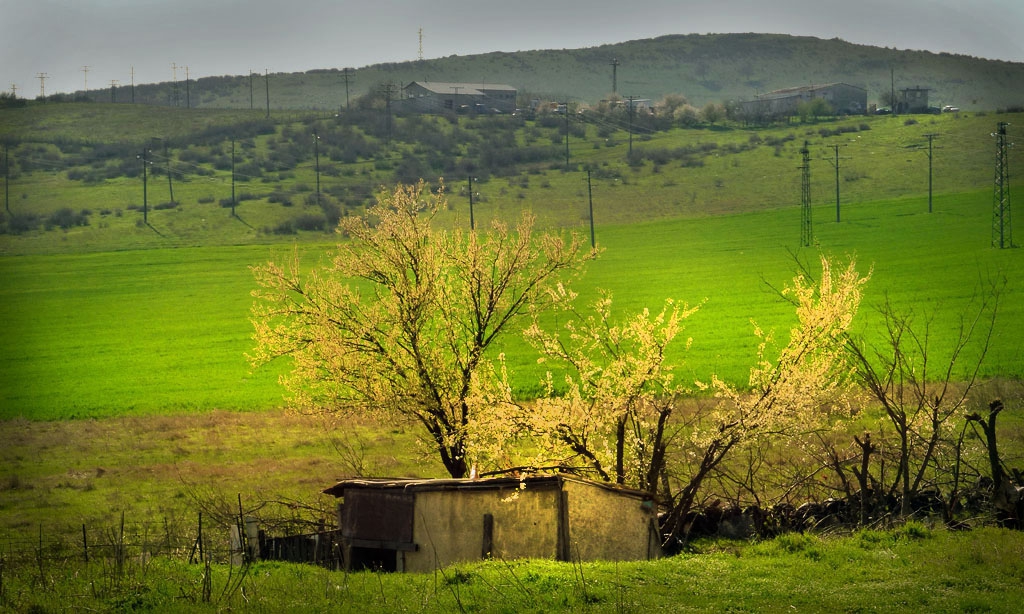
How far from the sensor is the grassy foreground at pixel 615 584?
15484 millimetres

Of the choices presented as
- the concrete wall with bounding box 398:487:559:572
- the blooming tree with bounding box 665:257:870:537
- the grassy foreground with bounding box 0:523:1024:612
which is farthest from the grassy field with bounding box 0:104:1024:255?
the grassy foreground with bounding box 0:523:1024:612

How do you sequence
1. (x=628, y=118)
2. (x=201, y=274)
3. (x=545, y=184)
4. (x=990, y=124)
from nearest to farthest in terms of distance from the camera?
(x=201, y=274), (x=545, y=184), (x=990, y=124), (x=628, y=118)

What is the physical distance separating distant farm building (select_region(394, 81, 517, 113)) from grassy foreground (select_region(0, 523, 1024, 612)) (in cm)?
16266

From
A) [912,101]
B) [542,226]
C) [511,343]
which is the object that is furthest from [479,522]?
[912,101]

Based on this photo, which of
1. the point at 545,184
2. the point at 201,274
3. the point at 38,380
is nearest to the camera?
the point at 38,380

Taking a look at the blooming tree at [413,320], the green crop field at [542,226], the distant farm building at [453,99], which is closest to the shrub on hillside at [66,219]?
the green crop field at [542,226]

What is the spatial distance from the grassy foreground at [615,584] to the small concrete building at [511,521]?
1.71 meters

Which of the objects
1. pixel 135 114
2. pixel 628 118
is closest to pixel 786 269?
pixel 628 118

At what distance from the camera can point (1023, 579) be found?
642 inches

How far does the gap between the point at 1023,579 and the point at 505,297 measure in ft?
49.7

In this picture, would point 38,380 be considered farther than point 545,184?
No

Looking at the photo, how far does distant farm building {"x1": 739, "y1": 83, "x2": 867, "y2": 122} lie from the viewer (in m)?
172

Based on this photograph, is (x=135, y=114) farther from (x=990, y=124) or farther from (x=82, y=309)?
(x=990, y=124)

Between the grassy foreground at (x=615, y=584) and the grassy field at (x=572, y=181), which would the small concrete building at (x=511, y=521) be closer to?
the grassy foreground at (x=615, y=584)
